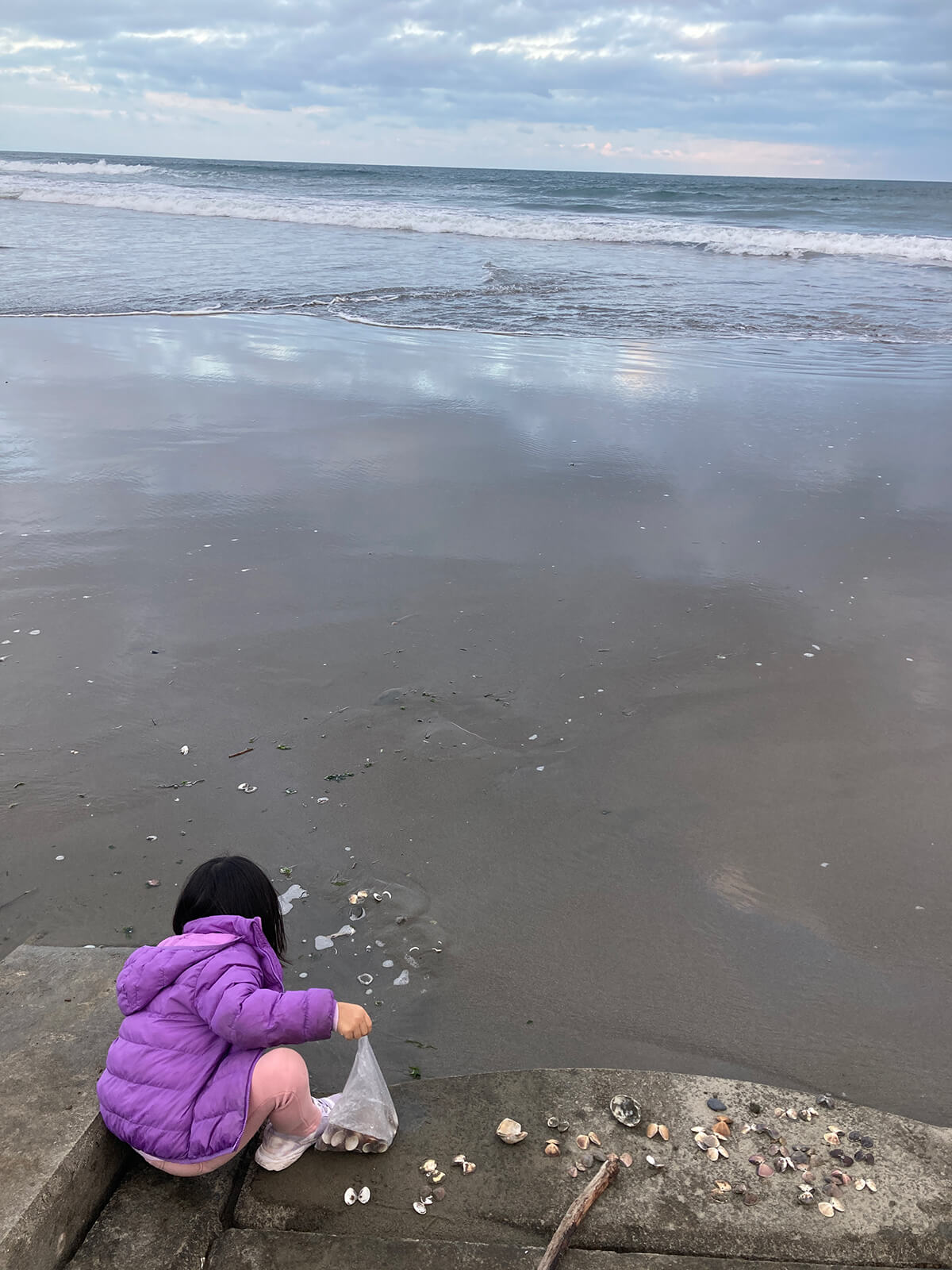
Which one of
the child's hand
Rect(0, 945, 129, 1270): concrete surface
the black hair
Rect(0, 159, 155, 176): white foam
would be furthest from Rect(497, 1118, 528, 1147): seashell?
Rect(0, 159, 155, 176): white foam

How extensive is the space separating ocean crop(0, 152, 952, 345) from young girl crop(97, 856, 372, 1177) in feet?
35.8

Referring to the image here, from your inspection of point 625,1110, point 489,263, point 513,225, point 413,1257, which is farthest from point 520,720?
point 513,225

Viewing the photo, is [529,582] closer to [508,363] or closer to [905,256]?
[508,363]

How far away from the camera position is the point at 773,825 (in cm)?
355

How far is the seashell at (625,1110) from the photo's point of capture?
7.76 ft

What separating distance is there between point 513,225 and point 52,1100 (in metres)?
29.1

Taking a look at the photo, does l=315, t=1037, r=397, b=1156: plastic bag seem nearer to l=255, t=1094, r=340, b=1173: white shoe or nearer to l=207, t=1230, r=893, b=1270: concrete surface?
l=255, t=1094, r=340, b=1173: white shoe

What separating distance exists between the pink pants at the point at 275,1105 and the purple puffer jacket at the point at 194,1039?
1.2 inches

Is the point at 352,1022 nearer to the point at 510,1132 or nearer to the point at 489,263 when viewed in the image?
the point at 510,1132

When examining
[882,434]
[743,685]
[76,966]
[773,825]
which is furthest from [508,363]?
[76,966]

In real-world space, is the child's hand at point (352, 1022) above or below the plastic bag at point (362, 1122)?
above

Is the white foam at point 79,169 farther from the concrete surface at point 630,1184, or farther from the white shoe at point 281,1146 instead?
the concrete surface at point 630,1184

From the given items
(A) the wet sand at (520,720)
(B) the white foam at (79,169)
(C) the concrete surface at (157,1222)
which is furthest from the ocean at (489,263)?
(B) the white foam at (79,169)

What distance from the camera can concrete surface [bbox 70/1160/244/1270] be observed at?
2.05 m
